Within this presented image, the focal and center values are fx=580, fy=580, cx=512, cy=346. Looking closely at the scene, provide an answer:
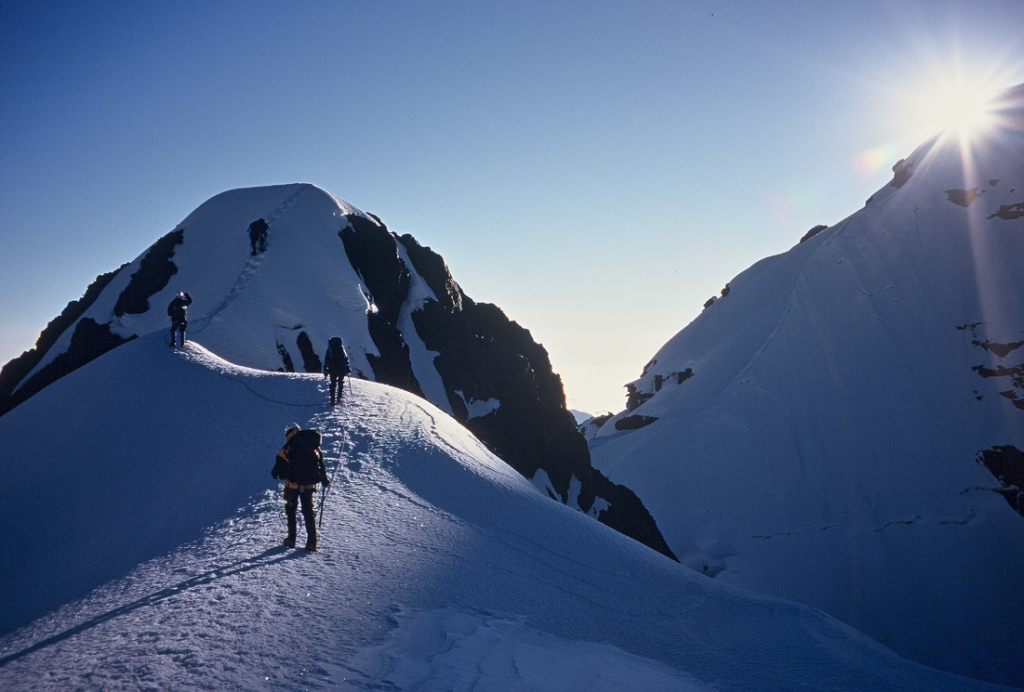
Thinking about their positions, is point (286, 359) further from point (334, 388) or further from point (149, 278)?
point (149, 278)

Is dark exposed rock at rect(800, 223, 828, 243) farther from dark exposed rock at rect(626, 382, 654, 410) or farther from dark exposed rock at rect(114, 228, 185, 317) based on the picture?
dark exposed rock at rect(114, 228, 185, 317)

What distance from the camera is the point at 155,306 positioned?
34.9m

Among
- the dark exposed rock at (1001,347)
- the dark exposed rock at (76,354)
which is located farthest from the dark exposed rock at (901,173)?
the dark exposed rock at (76,354)

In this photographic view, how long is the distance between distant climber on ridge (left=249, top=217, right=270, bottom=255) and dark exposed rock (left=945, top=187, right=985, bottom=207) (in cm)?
8399

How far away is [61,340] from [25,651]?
36.7 meters

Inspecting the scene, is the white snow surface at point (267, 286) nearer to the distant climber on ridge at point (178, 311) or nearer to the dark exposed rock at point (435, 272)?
the dark exposed rock at point (435, 272)

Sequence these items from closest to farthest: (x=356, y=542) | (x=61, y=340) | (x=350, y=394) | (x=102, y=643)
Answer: (x=102, y=643) < (x=356, y=542) < (x=350, y=394) < (x=61, y=340)

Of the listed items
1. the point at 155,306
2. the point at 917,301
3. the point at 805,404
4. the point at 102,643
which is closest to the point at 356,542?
the point at 102,643

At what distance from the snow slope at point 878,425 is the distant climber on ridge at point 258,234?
47593mm

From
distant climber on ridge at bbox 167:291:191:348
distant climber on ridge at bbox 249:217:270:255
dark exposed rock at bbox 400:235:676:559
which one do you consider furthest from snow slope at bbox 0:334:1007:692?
dark exposed rock at bbox 400:235:676:559

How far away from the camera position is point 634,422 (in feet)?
265

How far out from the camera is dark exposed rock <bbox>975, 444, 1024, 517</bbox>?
57.3 meters

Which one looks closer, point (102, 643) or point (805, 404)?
point (102, 643)

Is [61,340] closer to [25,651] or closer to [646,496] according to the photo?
[25,651]
